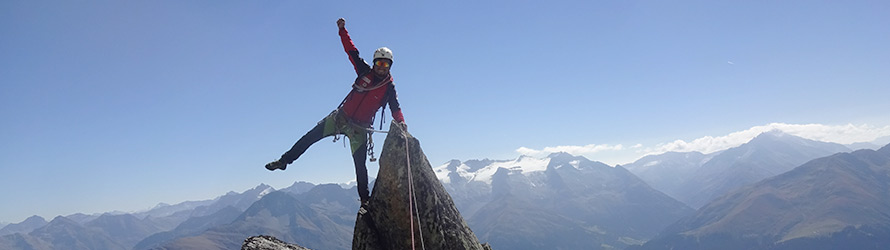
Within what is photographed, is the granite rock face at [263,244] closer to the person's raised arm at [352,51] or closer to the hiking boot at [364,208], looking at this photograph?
the hiking boot at [364,208]

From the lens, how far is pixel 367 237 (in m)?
12.0

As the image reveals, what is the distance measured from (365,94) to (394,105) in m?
0.96

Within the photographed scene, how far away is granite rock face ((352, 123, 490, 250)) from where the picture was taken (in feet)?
36.8

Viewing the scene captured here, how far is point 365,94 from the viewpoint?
492 inches

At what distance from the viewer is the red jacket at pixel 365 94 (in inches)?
486

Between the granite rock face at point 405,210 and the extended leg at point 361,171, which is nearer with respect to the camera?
the granite rock face at point 405,210

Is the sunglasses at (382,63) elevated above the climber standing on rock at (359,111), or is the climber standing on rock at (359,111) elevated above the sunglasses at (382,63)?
the sunglasses at (382,63)

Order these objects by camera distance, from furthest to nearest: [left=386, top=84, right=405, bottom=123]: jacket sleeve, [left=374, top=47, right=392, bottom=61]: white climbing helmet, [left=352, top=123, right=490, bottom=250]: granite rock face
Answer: [left=386, top=84, right=405, bottom=123]: jacket sleeve
[left=374, top=47, right=392, bottom=61]: white climbing helmet
[left=352, top=123, right=490, bottom=250]: granite rock face

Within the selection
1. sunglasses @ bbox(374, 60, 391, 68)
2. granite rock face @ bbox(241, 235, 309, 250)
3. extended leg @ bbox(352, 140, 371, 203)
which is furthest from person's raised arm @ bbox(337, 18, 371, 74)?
granite rock face @ bbox(241, 235, 309, 250)

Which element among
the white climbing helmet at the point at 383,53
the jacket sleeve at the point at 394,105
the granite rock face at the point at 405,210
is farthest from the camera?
the jacket sleeve at the point at 394,105

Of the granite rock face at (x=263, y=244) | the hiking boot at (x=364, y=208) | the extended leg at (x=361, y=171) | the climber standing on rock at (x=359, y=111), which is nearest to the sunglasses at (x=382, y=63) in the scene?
the climber standing on rock at (x=359, y=111)

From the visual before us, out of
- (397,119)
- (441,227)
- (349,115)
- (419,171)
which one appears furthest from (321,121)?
(441,227)

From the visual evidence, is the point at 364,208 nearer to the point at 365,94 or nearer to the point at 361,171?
the point at 361,171

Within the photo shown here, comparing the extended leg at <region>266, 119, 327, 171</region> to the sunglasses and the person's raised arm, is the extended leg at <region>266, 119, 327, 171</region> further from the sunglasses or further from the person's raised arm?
the sunglasses
